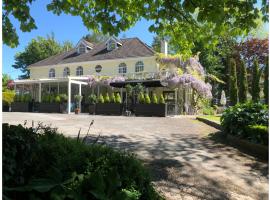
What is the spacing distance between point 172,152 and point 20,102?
22.8m

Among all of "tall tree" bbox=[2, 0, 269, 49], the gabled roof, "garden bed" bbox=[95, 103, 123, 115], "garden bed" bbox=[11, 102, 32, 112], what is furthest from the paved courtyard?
the gabled roof

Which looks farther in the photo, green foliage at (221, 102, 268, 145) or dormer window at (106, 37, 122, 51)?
dormer window at (106, 37, 122, 51)

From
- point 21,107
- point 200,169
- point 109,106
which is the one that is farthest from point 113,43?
point 200,169

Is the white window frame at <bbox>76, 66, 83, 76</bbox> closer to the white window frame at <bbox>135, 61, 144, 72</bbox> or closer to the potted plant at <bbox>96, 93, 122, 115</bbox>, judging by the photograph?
the white window frame at <bbox>135, 61, 144, 72</bbox>

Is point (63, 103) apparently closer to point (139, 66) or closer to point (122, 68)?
point (122, 68)

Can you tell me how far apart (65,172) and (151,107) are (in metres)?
19.8

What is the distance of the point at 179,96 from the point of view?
26.7 metres

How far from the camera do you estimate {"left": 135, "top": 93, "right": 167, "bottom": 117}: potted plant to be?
22.3m

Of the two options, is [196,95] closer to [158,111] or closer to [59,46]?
[158,111]

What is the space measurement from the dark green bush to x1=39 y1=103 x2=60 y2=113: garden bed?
23.4 meters

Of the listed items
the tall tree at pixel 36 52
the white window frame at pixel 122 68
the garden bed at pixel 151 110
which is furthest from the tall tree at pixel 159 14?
the tall tree at pixel 36 52

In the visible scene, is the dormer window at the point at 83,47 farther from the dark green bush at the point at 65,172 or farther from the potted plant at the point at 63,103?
the dark green bush at the point at 65,172

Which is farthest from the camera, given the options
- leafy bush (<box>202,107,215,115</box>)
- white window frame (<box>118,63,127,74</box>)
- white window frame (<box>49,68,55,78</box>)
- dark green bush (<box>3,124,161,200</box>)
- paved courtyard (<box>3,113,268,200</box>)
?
white window frame (<box>49,68,55,78</box>)

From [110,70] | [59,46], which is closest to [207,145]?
[110,70]
